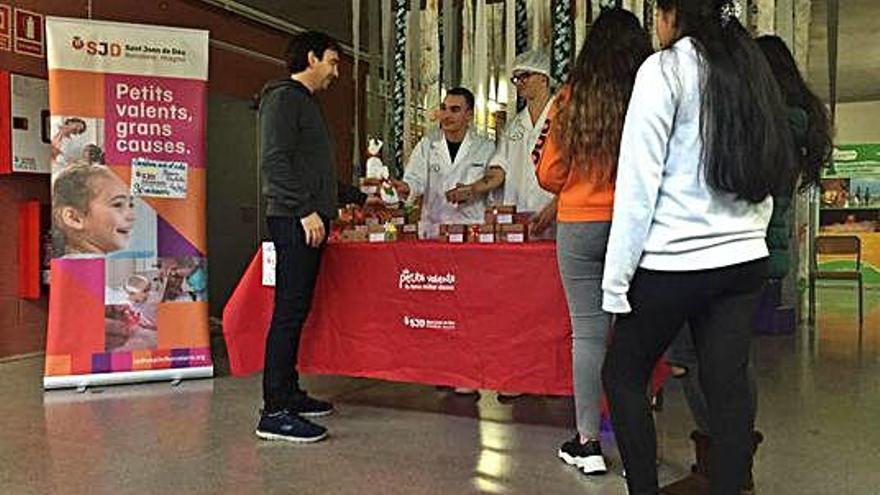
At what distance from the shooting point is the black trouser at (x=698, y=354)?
5.77ft

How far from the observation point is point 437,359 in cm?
317

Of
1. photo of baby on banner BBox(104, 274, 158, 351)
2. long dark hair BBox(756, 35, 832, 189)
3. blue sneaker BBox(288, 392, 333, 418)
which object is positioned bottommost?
blue sneaker BBox(288, 392, 333, 418)

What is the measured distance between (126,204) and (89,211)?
0.56ft

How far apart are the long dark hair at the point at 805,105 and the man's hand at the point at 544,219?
897mm

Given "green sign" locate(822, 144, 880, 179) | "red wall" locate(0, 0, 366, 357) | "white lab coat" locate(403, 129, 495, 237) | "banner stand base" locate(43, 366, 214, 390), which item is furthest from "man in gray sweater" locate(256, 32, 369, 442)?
"green sign" locate(822, 144, 880, 179)

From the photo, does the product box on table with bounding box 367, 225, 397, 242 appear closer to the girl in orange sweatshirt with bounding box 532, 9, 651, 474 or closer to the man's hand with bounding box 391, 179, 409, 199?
the man's hand with bounding box 391, 179, 409, 199

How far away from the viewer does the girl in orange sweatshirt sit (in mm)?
2383

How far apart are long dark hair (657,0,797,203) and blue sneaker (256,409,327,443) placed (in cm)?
182

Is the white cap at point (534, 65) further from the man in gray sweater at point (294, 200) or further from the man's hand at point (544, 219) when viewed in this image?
the man in gray sweater at point (294, 200)

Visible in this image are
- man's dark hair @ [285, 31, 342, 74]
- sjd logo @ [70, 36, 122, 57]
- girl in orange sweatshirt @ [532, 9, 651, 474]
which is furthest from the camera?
sjd logo @ [70, 36, 122, 57]

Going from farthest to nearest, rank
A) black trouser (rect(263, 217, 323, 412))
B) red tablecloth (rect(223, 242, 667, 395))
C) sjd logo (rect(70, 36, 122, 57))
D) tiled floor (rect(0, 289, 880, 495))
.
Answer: sjd logo (rect(70, 36, 122, 57))
black trouser (rect(263, 217, 323, 412))
red tablecloth (rect(223, 242, 667, 395))
tiled floor (rect(0, 289, 880, 495))

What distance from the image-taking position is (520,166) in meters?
3.68

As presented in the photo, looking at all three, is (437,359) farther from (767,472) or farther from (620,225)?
(620,225)

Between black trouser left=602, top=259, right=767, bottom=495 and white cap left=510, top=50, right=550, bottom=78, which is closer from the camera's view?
black trouser left=602, top=259, right=767, bottom=495
